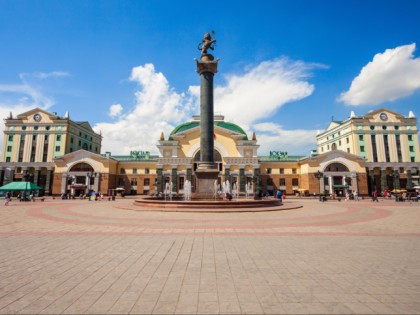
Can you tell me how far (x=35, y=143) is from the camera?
61.2 m

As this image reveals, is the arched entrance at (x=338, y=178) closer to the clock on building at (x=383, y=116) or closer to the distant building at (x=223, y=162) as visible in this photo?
the distant building at (x=223, y=162)

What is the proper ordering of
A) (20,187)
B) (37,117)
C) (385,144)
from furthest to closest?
(37,117) < (385,144) < (20,187)

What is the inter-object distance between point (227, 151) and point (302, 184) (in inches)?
794

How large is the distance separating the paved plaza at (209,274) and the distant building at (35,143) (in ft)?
196

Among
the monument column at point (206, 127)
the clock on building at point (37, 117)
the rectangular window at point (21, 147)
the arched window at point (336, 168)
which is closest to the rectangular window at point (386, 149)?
the arched window at point (336, 168)

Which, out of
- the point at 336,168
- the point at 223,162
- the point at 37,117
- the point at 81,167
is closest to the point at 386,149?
the point at 336,168

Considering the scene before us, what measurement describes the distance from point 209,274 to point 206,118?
849 inches

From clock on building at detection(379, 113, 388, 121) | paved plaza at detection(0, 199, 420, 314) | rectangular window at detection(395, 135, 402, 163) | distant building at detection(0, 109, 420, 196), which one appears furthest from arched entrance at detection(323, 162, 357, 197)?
paved plaza at detection(0, 199, 420, 314)

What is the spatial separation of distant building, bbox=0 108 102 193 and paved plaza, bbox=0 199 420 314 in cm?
5978

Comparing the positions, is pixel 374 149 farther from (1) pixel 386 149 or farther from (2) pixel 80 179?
(2) pixel 80 179

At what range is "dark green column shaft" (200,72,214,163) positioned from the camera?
25.6 meters

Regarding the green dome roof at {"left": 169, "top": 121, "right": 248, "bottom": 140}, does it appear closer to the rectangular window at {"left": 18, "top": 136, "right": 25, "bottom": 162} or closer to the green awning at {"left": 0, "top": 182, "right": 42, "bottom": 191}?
the green awning at {"left": 0, "top": 182, "right": 42, "bottom": 191}

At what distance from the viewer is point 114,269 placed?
6.00m

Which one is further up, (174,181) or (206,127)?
(206,127)
